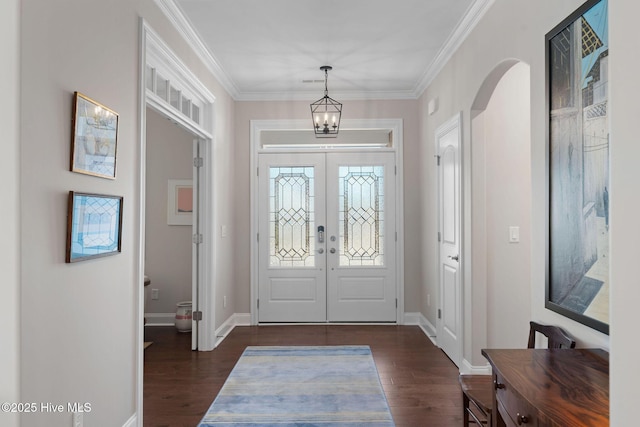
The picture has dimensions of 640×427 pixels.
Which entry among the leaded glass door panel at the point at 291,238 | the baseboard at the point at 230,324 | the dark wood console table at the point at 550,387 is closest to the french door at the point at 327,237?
the leaded glass door panel at the point at 291,238

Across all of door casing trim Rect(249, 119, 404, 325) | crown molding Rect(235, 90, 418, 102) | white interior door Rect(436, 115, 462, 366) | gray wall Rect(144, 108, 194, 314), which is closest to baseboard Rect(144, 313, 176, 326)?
gray wall Rect(144, 108, 194, 314)

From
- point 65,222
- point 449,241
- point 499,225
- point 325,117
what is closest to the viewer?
point 65,222

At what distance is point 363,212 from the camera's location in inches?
222

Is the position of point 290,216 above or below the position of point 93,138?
below

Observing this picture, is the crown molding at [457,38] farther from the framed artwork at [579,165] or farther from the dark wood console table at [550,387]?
the dark wood console table at [550,387]

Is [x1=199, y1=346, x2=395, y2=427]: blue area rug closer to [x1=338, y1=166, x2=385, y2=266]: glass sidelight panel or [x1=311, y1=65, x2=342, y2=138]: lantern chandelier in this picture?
[x1=338, y1=166, x2=385, y2=266]: glass sidelight panel

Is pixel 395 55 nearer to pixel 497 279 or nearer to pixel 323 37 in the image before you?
pixel 323 37

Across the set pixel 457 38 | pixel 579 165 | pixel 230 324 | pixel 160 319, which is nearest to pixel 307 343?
pixel 230 324

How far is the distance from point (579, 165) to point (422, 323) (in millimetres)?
3751

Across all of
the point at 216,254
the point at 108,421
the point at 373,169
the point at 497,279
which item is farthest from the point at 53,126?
the point at 373,169

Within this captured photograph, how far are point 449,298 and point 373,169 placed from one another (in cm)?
201

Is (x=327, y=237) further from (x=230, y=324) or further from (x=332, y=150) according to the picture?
(x=230, y=324)

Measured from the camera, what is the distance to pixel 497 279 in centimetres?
362

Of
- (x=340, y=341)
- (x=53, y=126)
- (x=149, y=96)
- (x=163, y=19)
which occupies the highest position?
(x=163, y=19)
